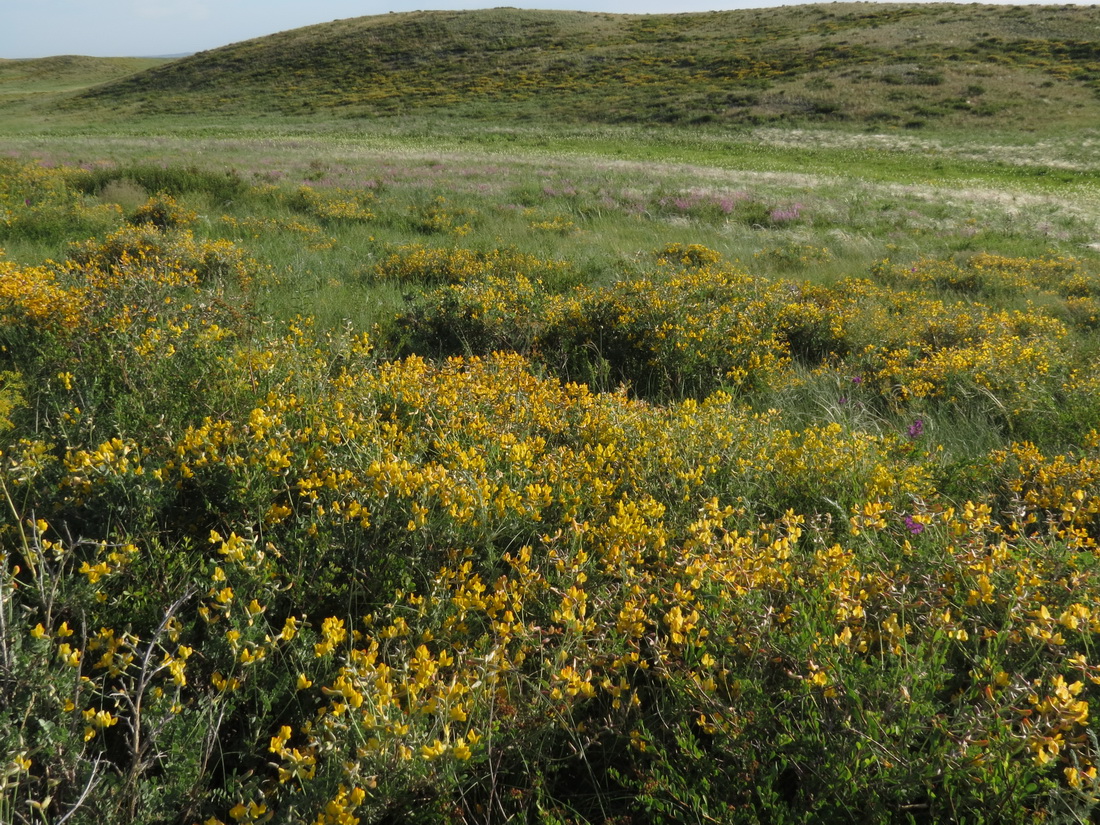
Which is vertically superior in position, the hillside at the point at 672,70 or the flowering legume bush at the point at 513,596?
the hillside at the point at 672,70

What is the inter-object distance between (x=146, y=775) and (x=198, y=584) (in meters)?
0.58

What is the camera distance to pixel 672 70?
52406 millimetres

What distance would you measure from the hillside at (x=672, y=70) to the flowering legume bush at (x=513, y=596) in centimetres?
4058

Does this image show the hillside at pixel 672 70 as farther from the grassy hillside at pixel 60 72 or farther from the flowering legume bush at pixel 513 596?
the flowering legume bush at pixel 513 596

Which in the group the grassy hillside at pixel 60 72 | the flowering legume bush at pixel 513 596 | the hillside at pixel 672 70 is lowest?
the flowering legume bush at pixel 513 596

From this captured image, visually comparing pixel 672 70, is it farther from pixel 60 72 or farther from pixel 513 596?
pixel 60 72

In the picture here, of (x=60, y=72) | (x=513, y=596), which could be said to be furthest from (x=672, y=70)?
(x=60, y=72)

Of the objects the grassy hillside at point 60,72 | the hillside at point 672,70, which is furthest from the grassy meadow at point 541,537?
the grassy hillside at point 60,72

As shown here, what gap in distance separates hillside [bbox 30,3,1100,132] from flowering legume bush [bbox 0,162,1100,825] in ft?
133

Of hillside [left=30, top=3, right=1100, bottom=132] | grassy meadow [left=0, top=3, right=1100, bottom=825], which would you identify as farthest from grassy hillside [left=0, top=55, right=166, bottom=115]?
grassy meadow [left=0, top=3, right=1100, bottom=825]

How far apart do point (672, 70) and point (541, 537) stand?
192 feet

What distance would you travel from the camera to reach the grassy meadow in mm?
1734

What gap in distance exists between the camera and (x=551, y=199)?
15.0 metres

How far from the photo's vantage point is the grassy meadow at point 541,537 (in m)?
1.73
